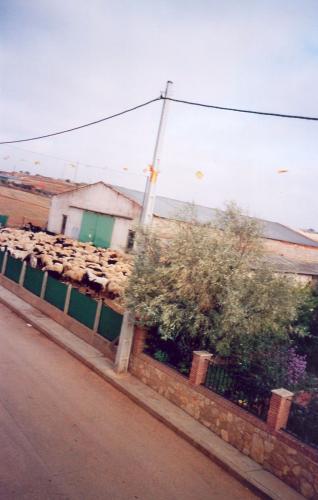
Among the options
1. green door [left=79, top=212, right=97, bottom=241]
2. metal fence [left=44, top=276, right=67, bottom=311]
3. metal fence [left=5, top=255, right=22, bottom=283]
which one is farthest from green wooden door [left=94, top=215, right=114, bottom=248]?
metal fence [left=44, top=276, right=67, bottom=311]

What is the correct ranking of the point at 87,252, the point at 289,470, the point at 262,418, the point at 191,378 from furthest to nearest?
the point at 87,252 → the point at 191,378 → the point at 262,418 → the point at 289,470

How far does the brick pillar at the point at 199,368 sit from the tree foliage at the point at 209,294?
679mm

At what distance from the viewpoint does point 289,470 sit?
7.60 meters

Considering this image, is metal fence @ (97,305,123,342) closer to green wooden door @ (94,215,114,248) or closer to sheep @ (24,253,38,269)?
sheep @ (24,253,38,269)

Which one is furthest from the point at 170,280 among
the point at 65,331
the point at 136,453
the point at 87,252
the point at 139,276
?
the point at 87,252

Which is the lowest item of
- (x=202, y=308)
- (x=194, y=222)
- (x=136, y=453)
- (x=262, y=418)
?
(x=136, y=453)

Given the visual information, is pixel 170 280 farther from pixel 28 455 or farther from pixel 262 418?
pixel 28 455

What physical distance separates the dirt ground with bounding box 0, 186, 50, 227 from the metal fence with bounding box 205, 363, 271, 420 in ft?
145

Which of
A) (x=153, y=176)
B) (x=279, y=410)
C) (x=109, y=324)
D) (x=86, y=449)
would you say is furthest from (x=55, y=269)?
(x=279, y=410)

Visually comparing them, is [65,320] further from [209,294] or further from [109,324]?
[209,294]

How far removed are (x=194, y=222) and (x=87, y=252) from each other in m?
16.0

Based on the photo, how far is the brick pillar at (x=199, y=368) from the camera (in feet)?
32.1

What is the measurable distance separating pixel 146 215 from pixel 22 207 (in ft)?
187

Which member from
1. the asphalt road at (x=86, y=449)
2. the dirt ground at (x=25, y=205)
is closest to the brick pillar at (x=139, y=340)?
the asphalt road at (x=86, y=449)
